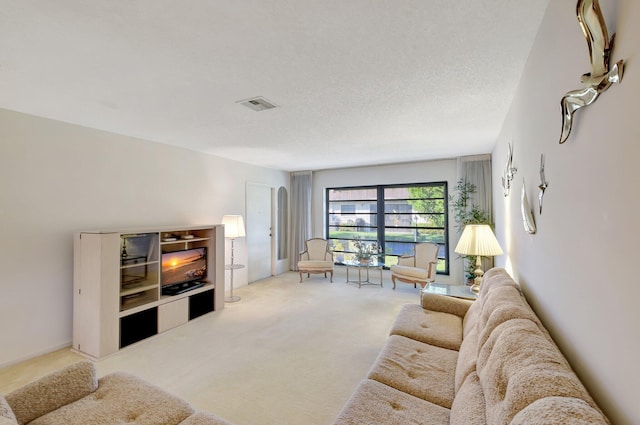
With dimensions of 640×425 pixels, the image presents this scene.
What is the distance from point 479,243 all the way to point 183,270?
12.5 feet

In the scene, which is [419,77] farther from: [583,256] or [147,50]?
[147,50]

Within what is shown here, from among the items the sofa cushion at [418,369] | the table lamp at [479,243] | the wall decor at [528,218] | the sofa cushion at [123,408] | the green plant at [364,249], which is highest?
the wall decor at [528,218]

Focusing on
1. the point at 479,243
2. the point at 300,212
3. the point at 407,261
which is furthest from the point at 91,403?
the point at 300,212

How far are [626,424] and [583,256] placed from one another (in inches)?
20.9

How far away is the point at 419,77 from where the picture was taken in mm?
2197

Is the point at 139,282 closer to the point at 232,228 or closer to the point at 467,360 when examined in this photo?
the point at 232,228

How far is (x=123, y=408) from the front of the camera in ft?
4.96

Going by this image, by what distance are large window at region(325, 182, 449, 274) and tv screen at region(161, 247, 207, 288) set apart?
335 centimetres

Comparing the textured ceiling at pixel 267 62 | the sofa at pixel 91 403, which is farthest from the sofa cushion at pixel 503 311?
the textured ceiling at pixel 267 62

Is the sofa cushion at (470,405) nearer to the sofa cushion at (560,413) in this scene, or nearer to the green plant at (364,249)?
the sofa cushion at (560,413)

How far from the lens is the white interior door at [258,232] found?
19.1 ft

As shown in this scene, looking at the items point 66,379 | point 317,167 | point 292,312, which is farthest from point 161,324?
point 317,167

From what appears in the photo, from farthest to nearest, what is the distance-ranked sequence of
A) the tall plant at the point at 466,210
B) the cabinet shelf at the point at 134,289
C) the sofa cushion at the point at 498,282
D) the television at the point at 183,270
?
1. the tall plant at the point at 466,210
2. the television at the point at 183,270
3. the cabinet shelf at the point at 134,289
4. the sofa cushion at the point at 498,282

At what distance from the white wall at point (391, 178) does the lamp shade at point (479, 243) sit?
8.39 feet
